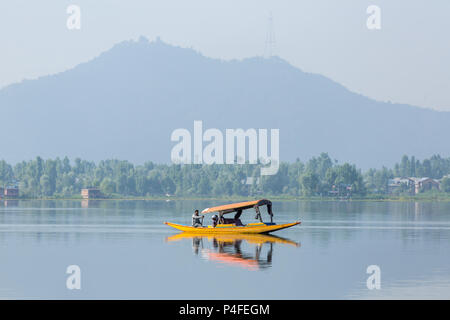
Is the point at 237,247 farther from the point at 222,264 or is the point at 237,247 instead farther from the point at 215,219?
the point at 215,219

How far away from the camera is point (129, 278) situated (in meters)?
41.7

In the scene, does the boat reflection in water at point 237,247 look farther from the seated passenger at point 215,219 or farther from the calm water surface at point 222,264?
the seated passenger at point 215,219

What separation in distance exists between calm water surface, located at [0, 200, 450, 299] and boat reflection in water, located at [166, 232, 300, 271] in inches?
2.6

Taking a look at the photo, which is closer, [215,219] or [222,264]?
[222,264]

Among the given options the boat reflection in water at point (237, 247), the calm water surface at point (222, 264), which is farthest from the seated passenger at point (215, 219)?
the calm water surface at point (222, 264)

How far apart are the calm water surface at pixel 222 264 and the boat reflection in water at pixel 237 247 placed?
0.22 feet

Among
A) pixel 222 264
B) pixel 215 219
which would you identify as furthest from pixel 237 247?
pixel 215 219

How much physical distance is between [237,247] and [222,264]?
34.4 ft

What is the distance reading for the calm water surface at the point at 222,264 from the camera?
3727 centimetres

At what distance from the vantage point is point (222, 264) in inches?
1822
